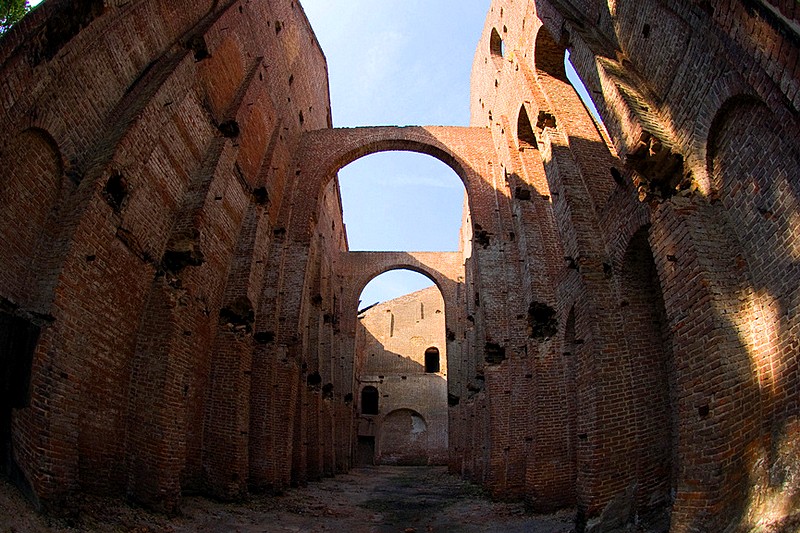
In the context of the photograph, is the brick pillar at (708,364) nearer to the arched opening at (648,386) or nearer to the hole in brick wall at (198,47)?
the arched opening at (648,386)

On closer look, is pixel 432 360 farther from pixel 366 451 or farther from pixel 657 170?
pixel 657 170

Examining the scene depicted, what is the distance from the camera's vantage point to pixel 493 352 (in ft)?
43.6

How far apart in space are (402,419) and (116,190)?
1075 inches

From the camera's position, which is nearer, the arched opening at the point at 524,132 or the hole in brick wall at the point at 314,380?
the arched opening at the point at 524,132

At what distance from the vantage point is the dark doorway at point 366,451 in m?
31.5

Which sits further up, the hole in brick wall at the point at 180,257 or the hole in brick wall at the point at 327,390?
the hole in brick wall at the point at 180,257

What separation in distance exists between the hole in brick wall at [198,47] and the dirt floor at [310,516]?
285 inches

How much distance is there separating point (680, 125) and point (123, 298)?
25.8 ft

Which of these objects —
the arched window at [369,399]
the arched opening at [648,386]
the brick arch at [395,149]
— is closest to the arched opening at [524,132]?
the brick arch at [395,149]

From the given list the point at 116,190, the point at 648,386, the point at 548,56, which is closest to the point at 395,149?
the point at 548,56

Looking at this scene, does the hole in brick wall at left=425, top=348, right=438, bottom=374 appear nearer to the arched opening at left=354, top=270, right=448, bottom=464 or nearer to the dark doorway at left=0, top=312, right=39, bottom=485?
the arched opening at left=354, top=270, right=448, bottom=464

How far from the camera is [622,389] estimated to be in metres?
7.32

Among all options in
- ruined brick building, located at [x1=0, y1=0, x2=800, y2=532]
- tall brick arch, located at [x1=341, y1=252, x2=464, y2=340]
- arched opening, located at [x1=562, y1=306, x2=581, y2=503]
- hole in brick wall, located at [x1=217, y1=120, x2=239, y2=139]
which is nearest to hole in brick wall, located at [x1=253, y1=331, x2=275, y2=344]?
ruined brick building, located at [x1=0, y1=0, x2=800, y2=532]

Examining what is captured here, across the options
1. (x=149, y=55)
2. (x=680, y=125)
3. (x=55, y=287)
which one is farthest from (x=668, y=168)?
(x=149, y=55)
